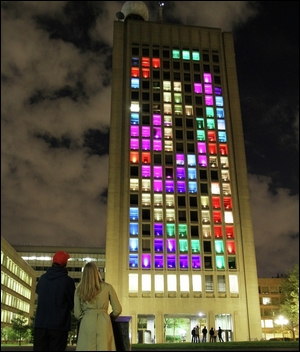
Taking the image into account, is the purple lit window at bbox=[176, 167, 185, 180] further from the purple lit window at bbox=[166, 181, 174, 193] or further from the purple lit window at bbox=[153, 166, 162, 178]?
the purple lit window at bbox=[153, 166, 162, 178]

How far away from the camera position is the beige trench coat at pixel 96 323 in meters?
8.12

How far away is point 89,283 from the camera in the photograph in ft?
26.5

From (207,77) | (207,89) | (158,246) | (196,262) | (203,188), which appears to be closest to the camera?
(196,262)

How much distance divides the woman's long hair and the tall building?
63.1 metres

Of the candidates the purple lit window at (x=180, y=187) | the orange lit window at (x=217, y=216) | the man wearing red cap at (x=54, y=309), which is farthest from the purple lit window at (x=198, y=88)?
the man wearing red cap at (x=54, y=309)

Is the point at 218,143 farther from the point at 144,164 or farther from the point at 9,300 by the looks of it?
the point at 9,300

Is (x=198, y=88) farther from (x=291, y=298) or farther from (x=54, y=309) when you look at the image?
(x=54, y=309)

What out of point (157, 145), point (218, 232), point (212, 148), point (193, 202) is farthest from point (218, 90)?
point (218, 232)

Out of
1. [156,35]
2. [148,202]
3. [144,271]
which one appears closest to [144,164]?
[148,202]

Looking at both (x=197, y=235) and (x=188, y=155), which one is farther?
(x=188, y=155)

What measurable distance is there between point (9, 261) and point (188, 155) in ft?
131

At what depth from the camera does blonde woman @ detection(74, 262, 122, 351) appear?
26.6ft

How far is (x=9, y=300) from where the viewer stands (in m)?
80.1

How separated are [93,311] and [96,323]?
0.24 meters
